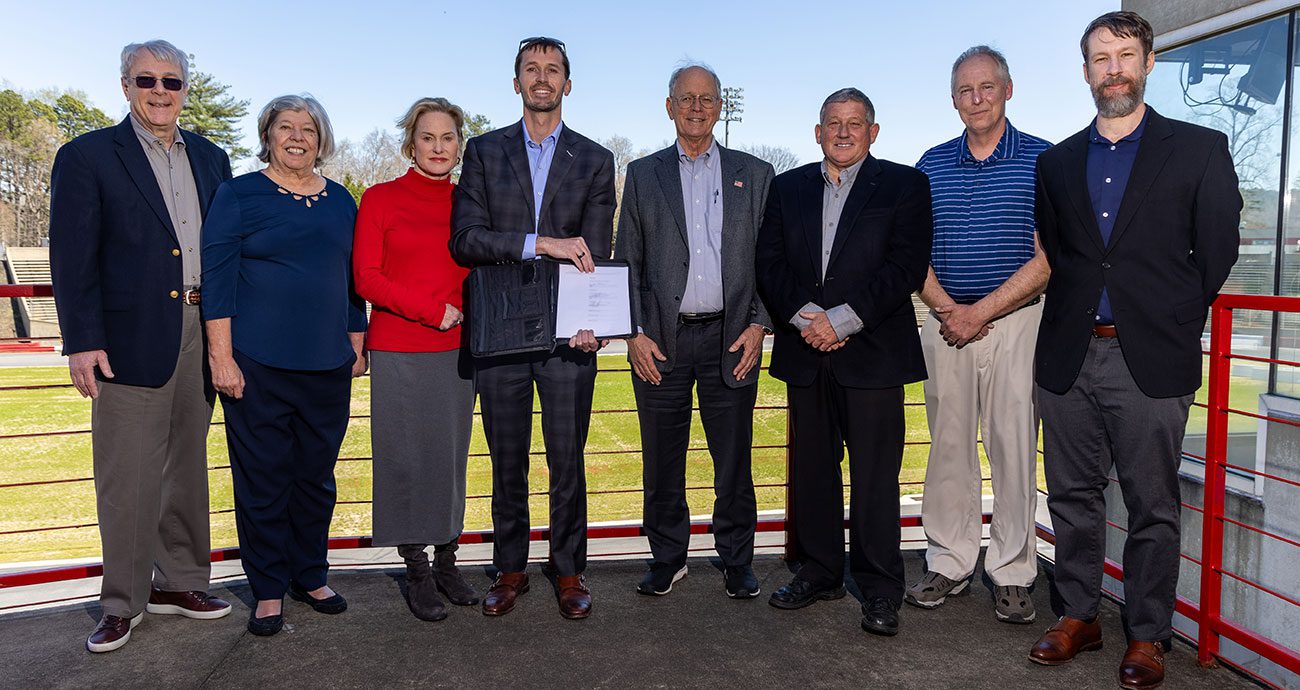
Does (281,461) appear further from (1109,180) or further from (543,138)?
(1109,180)

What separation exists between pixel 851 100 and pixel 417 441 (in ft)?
6.72

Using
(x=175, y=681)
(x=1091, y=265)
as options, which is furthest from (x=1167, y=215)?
(x=175, y=681)

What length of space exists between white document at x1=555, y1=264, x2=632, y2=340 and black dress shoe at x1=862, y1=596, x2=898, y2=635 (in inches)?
52.8

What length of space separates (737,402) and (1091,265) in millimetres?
1352

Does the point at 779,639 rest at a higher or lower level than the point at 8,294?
lower

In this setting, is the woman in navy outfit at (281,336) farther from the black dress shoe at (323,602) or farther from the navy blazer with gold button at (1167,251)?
the navy blazer with gold button at (1167,251)

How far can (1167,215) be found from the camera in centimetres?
→ 265

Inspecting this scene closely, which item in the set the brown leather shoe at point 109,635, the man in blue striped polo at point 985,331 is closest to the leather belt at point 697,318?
the man in blue striped polo at point 985,331

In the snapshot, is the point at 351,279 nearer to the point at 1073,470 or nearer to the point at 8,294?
the point at 8,294

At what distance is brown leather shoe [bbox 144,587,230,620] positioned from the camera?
3260 mm

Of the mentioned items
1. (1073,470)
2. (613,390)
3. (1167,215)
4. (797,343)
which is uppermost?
(1167,215)

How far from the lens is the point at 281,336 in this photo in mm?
3045

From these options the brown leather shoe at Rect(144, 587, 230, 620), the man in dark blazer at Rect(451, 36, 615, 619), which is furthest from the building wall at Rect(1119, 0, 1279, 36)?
the brown leather shoe at Rect(144, 587, 230, 620)

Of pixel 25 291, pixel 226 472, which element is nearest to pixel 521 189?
pixel 25 291
